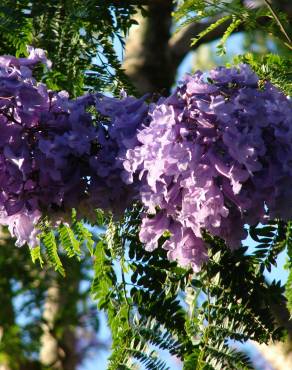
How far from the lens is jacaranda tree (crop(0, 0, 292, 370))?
4.70 feet

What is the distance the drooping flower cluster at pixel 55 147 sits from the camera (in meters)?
1.51

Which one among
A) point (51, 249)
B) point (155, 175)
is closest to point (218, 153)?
point (155, 175)

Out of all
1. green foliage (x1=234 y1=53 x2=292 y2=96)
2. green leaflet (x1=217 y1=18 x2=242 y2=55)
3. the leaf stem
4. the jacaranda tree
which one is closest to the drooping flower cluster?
the jacaranda tree

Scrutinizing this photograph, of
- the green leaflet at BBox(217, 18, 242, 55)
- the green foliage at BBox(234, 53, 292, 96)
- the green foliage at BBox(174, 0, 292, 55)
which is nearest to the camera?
the green foliage at BBox(234, 53, 292, 96)

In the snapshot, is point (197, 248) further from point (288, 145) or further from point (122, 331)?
point (122, 331)

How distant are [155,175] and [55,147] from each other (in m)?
0.18

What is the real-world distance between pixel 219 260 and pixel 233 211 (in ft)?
1.57

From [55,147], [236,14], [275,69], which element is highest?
[236,14]

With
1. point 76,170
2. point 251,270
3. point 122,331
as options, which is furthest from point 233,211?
point 122,331

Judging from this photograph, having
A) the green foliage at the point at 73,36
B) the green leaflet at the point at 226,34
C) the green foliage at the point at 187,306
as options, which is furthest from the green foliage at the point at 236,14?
the green foliage at the point at 187,306

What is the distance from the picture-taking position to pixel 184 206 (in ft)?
4.84

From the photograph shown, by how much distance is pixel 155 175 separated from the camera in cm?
144

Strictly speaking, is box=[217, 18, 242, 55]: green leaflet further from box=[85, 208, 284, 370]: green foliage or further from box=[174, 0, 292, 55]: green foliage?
box=[85, 208, 284, 370]: green foliage

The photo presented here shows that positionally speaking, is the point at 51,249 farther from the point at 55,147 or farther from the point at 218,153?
the point at 218,153
